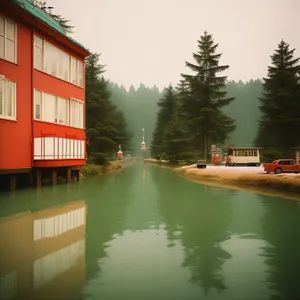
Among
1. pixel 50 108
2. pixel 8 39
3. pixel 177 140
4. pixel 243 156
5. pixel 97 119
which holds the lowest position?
pixel 243 156

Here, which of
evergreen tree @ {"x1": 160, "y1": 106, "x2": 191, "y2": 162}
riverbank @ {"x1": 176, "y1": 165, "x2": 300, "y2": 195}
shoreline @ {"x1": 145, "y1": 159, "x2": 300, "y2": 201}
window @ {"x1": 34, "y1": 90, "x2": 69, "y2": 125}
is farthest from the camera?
evergreen tree @ {"x1": 160, "y1": 106, "x2": 191, "y2": 162}

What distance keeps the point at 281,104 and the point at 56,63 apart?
3016 cm

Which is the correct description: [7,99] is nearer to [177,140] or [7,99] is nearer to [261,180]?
[261,180]

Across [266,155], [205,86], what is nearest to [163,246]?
[266,155]

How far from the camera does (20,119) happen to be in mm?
16969

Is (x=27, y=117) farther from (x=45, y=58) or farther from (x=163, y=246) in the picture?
(x=163, y=246)

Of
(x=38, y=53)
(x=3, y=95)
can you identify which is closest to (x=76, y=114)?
(x=38, y=53)

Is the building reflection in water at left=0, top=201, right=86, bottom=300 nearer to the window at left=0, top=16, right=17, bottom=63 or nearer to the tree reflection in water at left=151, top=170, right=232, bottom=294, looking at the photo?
the tree reflection in water at left=151, top=170, right=232, bottom=294

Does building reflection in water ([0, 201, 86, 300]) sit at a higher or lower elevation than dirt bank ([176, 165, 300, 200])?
lower

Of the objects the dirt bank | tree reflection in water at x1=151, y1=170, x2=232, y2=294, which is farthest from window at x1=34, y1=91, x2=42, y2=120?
the dirt bank

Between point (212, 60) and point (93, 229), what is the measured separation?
41.0m

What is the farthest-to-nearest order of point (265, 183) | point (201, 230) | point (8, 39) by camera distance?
point (265, 183) → point (8, 39) → point (201, 230)

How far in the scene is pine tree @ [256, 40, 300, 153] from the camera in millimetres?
39125

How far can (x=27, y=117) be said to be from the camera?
17594 millimetres
